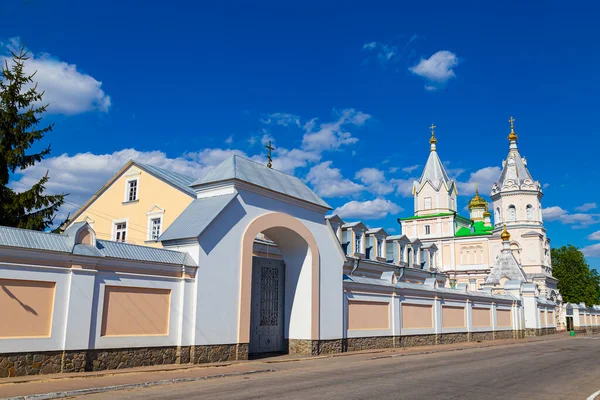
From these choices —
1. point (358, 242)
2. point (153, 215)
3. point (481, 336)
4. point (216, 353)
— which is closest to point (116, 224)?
point (153, 215)

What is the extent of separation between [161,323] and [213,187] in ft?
15.7

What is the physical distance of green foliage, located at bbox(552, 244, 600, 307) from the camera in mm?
75875

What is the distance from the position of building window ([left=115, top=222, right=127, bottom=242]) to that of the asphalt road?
44.6ft

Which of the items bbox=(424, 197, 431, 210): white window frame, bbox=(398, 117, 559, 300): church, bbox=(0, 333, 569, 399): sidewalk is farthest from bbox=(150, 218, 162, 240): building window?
bbox=(424, 197, 431, 210): white window frame

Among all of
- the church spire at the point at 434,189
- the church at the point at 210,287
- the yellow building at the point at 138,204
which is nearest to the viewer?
the church at the point at 210,287

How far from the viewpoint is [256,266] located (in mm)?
18188

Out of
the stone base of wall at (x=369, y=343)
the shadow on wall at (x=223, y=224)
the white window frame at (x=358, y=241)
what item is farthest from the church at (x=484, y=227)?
the shadow on wall at (x=223, y=224)

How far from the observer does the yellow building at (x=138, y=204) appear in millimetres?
24719

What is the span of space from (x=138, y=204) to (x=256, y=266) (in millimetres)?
10323

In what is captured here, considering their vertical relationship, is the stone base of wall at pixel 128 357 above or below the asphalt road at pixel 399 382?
above

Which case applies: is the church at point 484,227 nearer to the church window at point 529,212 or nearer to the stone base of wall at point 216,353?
the church window at point 529,212

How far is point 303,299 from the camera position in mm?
18656

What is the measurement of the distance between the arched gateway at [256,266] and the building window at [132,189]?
10.2 metres

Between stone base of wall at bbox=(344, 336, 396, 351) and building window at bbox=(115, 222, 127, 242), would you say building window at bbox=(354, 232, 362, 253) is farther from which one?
building window at bbox=(115, 222, 127, 242)
